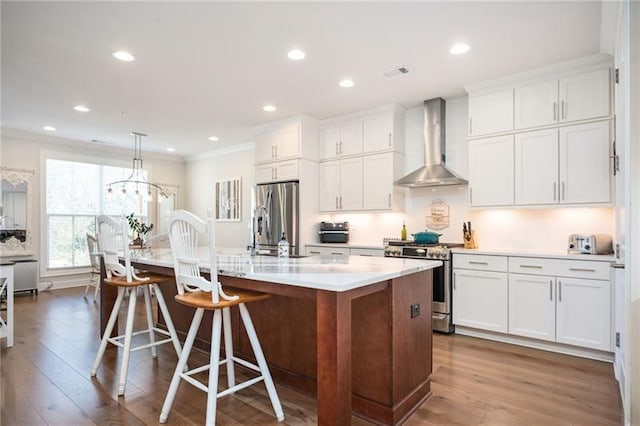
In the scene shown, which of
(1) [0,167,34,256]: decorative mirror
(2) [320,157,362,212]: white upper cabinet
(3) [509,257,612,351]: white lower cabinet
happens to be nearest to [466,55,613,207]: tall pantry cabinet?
(3) [509,257,612,351]: white lower cabinet

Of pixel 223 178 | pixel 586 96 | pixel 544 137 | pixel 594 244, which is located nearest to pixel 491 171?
pixel 544 137

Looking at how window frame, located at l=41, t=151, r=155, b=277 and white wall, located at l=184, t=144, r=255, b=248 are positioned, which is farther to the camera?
white wall, located at l=184, t=144, r=255, b=248

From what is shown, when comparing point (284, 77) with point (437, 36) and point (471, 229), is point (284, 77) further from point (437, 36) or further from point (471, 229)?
point (471, 229)

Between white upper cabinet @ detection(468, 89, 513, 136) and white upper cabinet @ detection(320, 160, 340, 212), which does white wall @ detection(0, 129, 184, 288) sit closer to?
white upper cabinet @ detection(320, 160, 340, 212)

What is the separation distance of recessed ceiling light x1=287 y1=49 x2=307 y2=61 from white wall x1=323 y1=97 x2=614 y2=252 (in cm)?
205

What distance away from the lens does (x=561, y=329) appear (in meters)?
3.12

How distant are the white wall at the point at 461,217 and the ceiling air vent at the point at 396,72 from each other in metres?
1.14

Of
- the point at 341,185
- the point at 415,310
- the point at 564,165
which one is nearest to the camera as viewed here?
the point at 415,310

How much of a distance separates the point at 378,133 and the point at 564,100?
1996mm

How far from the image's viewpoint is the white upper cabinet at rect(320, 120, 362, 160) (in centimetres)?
482

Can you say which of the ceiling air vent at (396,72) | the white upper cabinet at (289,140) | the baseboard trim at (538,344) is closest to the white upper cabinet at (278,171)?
the white upper cabinet at (289,140)

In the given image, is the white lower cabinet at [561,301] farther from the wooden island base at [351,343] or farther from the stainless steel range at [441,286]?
the wooden island base at [351,343]

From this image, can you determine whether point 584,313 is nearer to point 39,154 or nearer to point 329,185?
point 329,185

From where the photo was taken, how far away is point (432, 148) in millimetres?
4375
